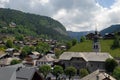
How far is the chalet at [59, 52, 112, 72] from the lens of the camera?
4761 inches

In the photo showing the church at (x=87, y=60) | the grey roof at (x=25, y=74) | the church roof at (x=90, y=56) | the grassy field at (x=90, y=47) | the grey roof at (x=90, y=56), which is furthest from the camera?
the grassy field at (x=90, y=47)

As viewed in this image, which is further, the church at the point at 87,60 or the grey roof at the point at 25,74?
the church at the point at 87,60

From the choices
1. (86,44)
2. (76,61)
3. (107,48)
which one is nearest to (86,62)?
(76,61)

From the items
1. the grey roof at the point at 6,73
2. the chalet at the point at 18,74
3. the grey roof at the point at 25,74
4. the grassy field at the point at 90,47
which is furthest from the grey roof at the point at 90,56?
the grey roof at the point at 6,73

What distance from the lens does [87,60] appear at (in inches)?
4860

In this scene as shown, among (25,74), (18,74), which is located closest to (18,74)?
(18,74)

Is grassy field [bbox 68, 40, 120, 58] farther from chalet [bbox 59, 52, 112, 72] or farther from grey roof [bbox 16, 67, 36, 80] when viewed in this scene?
grey roof [bbox 16, 67, 36, 80]

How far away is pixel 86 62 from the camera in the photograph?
122000 mm

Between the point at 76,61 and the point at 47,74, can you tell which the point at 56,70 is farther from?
the point at 76,61

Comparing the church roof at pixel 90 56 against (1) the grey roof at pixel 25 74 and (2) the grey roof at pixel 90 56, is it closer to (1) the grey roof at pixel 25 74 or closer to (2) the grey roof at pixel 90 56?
(2) the grey roof at pixel 90 56

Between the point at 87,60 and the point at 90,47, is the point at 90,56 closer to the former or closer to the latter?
the point at 87,60

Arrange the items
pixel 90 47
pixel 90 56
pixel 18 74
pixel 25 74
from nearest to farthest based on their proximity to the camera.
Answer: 1. pixel 25 74
2. pixel 18 74
3. pixel 90 56
4. pixel 90 47

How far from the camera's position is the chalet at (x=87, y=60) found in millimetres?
120938

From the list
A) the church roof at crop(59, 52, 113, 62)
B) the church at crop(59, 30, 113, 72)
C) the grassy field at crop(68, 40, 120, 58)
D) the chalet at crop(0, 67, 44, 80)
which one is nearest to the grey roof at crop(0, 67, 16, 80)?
the chalet at crop(0, 67, 44, 80)
